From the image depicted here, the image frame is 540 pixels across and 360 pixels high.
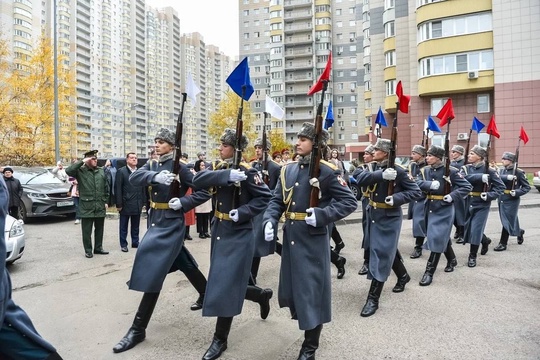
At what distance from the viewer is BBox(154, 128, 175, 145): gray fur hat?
4.86 metres

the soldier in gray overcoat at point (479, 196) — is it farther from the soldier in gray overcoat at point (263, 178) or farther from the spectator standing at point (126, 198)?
the spectator standing at point (126, 198)

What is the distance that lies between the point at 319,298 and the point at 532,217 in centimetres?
1277

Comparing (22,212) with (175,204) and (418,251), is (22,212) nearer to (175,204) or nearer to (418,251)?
(175,204)

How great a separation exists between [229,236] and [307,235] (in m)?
0.82

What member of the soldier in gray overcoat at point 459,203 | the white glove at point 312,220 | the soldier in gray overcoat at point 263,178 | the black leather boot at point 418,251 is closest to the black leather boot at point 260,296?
the soldier in gray overcoat at point 263,178

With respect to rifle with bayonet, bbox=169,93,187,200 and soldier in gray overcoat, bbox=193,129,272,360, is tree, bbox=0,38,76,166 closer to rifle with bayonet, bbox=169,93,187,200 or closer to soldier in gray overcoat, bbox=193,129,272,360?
rifle with bayonet, bbox=169,93,187,200

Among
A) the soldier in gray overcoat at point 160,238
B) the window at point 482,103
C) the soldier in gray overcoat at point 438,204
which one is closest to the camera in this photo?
the soldier in gray overcoat at point 160,238

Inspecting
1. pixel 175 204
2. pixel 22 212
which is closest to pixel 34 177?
pixel 22 212

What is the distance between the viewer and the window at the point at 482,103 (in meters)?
28.0

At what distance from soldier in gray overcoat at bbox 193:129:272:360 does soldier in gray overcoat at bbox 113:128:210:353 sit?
1.31 ft

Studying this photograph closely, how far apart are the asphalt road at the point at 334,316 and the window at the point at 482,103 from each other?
23261 mm

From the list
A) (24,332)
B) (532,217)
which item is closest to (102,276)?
(24,332)

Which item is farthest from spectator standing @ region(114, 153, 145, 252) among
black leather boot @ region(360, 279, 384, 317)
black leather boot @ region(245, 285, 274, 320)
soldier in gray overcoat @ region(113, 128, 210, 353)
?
black leather boot @ region(360, 279, 384, 317)

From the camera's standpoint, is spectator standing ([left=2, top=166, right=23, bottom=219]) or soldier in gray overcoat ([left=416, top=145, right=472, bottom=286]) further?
spectator standing ([left=2, top=166, right=23, bottom=219])
